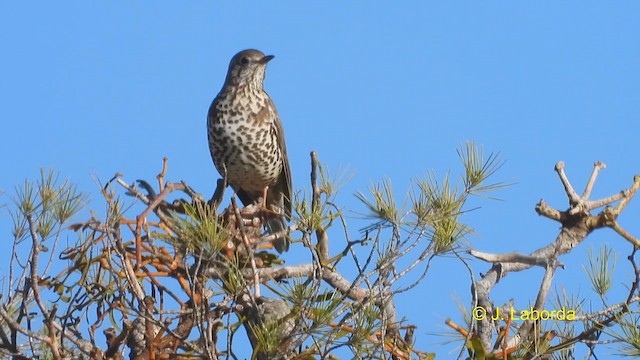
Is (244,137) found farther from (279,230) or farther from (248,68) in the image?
(279,230)

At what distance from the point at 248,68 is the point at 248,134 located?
0.50m

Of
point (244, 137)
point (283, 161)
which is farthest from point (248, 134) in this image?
point (283, 161)

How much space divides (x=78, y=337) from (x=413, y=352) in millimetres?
983

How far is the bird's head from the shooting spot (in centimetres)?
599

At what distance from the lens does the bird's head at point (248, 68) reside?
236 inches

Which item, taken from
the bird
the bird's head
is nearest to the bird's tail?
the bird

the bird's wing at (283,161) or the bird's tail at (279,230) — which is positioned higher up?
the bird's wing at (283,161)

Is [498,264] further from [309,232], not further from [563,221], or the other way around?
[309,232]

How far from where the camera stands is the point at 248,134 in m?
5.73

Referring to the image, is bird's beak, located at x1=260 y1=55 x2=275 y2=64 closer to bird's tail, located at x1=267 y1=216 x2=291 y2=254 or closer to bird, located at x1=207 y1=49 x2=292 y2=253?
bird, located at x1=207 y1=49 x2=292 y2=253

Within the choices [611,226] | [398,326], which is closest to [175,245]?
[398,326]

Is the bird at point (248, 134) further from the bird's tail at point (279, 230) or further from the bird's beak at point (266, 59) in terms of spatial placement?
the bird's tail at point (279, 230)

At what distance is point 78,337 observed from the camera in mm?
3258

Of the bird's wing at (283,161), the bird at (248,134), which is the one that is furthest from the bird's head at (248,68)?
the bird's wing at (283,161)
